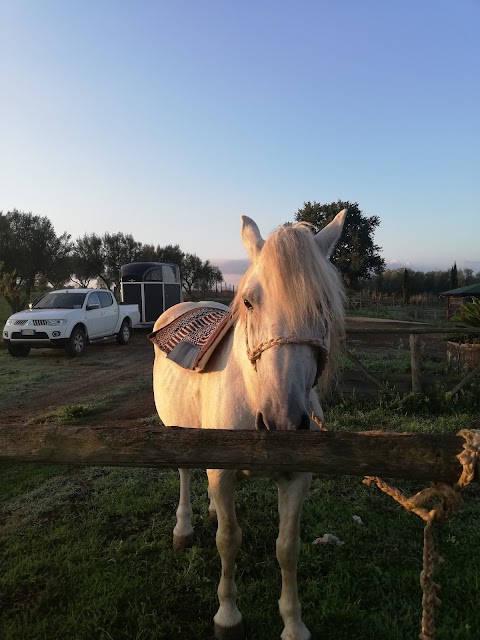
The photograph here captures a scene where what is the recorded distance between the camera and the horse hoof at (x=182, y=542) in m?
3.17

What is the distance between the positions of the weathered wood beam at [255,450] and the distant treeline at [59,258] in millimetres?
18422

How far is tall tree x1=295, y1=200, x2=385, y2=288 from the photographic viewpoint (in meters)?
37.9

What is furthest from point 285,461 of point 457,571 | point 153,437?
point 457,571

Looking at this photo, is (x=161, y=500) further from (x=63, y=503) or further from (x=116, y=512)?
(x=63, y=503)

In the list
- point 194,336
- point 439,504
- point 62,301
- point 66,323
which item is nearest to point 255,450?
point 439,504

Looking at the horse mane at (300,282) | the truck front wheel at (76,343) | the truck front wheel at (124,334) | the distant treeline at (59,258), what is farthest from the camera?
the distant treeline at (59,258)

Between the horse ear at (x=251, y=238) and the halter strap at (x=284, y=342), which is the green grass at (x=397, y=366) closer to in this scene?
the horse ear at (x=251, y=238)

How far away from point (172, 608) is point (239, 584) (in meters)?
0.43

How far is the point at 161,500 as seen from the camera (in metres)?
3.82

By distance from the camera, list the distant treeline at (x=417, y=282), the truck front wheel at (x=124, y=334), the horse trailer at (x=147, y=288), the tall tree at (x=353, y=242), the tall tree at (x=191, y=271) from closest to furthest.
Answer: the truck front wheel at (x=124, y=334)
the horse trailer at (x=147, y=288)
the tall tree at (x=353, y=242)
the tall tree at (x=191, y=271)
the distant treeline at (x=417, y=282)

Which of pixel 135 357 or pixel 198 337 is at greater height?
pixel 198 337

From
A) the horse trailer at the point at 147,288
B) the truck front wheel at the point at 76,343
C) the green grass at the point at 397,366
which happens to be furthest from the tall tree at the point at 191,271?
the green grass at the point at 397,366

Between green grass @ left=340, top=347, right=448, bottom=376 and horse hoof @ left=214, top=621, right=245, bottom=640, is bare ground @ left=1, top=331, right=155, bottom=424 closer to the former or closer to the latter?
green grass @ left=340, top=347, right=448, bottom=376

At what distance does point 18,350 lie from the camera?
1178 centimetres
